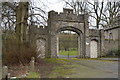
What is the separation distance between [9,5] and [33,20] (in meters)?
2.50

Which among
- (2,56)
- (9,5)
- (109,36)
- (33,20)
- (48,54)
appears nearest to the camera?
(2,56)

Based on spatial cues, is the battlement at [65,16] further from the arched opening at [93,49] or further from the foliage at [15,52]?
the foliage at [15,52]

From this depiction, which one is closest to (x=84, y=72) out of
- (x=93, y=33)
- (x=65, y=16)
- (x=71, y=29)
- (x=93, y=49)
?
(x=71, y=29)

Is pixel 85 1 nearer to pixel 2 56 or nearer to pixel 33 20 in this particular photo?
pixel 33 20

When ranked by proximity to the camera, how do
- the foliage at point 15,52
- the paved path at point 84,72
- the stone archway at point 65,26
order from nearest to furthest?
the paved path at point 84,72, the foliage at point 15,52, the stone archway at point 65,26

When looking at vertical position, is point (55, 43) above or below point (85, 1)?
below

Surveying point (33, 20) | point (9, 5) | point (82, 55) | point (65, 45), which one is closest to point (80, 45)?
point (82, 55)

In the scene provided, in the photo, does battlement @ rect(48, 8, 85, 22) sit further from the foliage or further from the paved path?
the paved path

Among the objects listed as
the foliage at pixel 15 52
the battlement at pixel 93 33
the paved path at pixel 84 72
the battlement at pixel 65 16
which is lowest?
the paved path at pixel 84 72

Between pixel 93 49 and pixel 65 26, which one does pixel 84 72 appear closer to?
pixel 65 26

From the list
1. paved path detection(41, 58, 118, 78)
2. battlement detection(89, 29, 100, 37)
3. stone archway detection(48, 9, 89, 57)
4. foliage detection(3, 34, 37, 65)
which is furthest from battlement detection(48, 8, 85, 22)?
paved path detection(41, 58, 118, 78)

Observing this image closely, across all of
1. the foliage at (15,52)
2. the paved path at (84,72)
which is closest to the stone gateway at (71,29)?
the foliage at (15,52)

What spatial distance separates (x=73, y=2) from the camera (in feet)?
98.2

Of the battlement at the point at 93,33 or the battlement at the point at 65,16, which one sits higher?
the battlement at the point at 65,16
